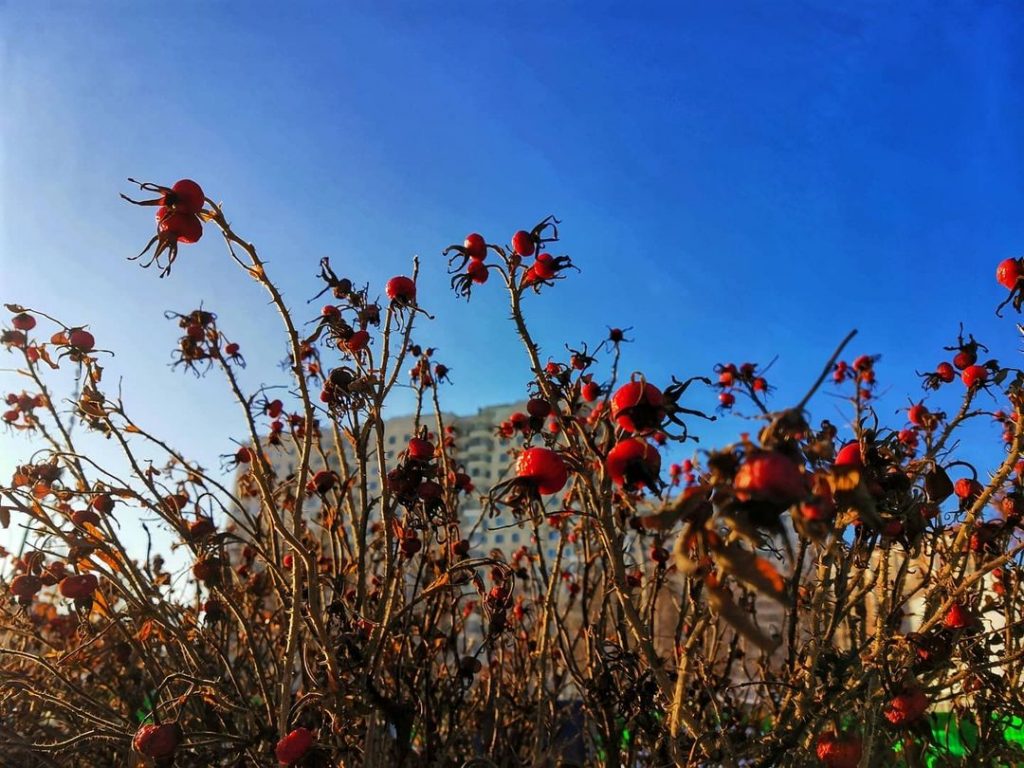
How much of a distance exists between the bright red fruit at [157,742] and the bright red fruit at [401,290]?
3.89 ft

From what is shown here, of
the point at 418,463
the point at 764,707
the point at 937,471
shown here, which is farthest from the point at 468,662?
the point at 937,471

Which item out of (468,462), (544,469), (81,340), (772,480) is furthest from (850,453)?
(468,462)

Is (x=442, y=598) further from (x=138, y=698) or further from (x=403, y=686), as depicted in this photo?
(x=138, y=698)

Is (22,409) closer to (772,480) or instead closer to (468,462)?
(772,480)

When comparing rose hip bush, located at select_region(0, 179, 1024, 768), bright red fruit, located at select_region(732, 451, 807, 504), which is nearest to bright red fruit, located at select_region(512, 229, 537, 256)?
rose hip bush, located at select_region(0, 179, 1024, 768)

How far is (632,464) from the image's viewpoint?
126 centimetres

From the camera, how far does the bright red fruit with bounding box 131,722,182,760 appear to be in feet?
4.95

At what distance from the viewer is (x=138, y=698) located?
10.2 ft

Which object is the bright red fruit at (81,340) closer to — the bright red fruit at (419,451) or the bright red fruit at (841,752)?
the bright red fruit at (419,451)

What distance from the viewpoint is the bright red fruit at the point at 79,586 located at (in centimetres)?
197

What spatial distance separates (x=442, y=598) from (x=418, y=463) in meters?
0.97

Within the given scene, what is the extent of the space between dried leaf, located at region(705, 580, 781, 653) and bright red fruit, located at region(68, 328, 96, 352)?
1898 mm

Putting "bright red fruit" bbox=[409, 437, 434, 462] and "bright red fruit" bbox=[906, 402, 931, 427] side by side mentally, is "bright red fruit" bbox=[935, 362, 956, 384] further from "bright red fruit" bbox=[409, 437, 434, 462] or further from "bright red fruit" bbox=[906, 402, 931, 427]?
"bright red fruit" bbox=[409, 437, 434, 462]

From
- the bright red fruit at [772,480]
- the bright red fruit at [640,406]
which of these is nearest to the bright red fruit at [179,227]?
the bright red fruit at [640,406]
